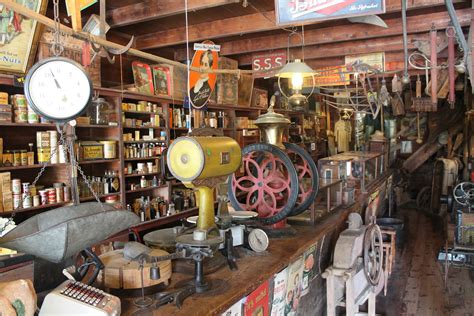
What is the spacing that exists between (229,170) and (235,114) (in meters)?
4.78

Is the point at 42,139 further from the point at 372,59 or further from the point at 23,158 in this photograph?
the point at 372,59

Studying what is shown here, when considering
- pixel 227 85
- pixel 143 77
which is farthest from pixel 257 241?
pixel 227 85

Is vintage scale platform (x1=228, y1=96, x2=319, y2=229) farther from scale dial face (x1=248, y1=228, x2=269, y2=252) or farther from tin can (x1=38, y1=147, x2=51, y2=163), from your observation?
tin can (x1=38, y1=147, x2=51, y2=163)

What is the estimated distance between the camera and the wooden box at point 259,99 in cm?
724

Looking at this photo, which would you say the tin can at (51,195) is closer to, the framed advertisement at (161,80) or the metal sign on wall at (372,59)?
the framed advertisement at (161,80)

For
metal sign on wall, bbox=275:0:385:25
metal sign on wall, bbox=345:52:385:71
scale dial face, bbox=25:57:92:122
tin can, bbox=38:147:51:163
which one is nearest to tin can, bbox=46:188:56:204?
tin can, bbox=38:147:51:163

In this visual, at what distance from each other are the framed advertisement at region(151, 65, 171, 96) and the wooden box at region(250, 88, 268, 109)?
224 centimetres

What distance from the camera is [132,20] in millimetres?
4207

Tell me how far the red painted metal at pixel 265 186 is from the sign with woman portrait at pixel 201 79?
216 centimetres

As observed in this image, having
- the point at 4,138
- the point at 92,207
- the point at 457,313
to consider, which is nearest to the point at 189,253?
the point at 92,207

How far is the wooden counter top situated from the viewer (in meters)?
1.66

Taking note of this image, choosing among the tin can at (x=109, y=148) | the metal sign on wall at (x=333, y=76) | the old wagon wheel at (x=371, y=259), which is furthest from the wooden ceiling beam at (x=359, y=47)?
the old wagon wheel at (x=371, y=259)

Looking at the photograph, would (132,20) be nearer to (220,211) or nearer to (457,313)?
(220,211)

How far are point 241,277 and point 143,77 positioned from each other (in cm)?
346
